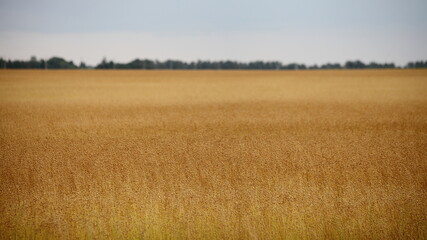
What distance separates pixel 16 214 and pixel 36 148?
19.7 ft

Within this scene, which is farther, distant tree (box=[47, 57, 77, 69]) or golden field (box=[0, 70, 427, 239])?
distant tree (box=[47, 57, 77, 69])

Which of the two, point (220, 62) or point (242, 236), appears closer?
point (242, 236)

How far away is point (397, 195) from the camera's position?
9023 mm

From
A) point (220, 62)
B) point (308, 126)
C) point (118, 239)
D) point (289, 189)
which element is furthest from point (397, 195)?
point (220, 62)

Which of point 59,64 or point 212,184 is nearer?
point 212,184

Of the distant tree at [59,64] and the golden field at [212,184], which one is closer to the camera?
→ the golden field at [212,184]

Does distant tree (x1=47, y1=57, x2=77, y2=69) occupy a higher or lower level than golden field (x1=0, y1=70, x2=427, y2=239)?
higher

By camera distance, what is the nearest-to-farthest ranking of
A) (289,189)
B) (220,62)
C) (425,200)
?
(425,200) → (289,189) → (220,62)

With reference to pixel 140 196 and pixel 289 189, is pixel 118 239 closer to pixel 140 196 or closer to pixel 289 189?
pixel 140 196

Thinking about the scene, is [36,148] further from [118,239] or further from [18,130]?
[118,239]

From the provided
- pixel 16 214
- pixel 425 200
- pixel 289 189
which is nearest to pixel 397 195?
pixel 425 200

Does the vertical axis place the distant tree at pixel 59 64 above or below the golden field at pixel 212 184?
above

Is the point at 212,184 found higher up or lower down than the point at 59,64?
lower down

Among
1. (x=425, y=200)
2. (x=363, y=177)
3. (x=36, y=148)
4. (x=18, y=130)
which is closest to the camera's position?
(x=425, y=200)
